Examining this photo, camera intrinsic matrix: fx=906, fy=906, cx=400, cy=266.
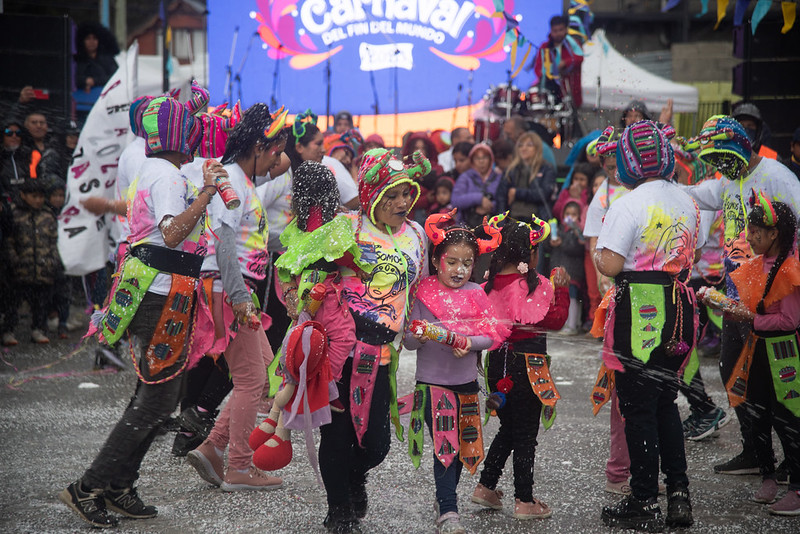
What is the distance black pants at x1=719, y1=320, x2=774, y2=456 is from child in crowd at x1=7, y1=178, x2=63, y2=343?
6.78m

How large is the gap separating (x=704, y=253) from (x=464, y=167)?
14.6 feet

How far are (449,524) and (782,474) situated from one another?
6.64 feet

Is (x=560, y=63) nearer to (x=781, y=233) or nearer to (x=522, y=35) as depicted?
(x=522, y=35)

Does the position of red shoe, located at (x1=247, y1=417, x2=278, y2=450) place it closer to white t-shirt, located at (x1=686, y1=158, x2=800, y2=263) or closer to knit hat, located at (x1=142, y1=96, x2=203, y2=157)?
knit hat, located at (x1=142, y1=96, x2=203, y2=157)

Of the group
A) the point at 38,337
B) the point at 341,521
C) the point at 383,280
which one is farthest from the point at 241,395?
the point at 38,337

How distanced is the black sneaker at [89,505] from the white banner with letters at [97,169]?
398cm

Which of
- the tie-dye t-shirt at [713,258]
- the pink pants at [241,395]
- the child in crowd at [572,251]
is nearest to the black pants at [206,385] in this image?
the pink pants at [241,395]

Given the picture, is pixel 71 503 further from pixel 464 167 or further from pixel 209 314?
pixel 464 167

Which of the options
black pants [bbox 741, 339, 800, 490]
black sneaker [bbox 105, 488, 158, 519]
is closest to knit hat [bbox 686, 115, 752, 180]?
black pants [bbox 741, 339, 800, 490]

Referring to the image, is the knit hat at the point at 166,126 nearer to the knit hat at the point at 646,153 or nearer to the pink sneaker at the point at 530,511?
the knit hat at the point at 646,153

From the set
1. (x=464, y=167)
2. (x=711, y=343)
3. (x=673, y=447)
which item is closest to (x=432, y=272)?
(x=673, y=447)

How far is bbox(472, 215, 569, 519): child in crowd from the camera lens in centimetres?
430

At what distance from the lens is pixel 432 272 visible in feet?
14.9

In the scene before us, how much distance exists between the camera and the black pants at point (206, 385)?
533cm
